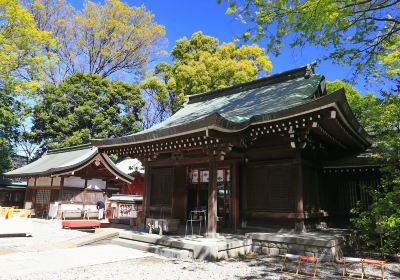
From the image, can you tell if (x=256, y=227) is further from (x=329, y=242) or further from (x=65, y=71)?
(x=65, y=71)

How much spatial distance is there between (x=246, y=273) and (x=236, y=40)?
6.43 meters

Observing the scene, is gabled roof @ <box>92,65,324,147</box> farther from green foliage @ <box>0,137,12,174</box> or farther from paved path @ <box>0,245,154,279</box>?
green foliage @ <box>0,137,12,174</box>

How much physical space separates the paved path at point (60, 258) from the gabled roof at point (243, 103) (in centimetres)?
363

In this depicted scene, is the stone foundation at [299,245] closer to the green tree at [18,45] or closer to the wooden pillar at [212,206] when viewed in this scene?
the wooden pillar at [212,206]

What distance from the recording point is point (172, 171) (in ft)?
40.0

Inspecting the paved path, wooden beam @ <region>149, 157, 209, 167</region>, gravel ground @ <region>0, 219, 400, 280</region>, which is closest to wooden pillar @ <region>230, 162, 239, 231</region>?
wooden beam @ <region>149, 157, 209, 167</region>

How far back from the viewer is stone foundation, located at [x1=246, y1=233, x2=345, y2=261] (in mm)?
7999

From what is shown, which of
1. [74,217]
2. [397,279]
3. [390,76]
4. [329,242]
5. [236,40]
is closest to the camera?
[397,279]

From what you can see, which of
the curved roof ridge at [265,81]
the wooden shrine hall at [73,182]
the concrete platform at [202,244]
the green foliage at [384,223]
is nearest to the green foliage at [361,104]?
the curved roof ridge at [265,81]

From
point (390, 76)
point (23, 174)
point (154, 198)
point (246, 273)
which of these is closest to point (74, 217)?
point (23, 174)

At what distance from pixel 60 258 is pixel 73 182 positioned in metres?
14.0

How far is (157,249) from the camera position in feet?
29.6

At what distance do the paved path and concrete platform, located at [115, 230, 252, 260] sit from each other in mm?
546

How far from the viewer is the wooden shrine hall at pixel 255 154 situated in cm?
863
